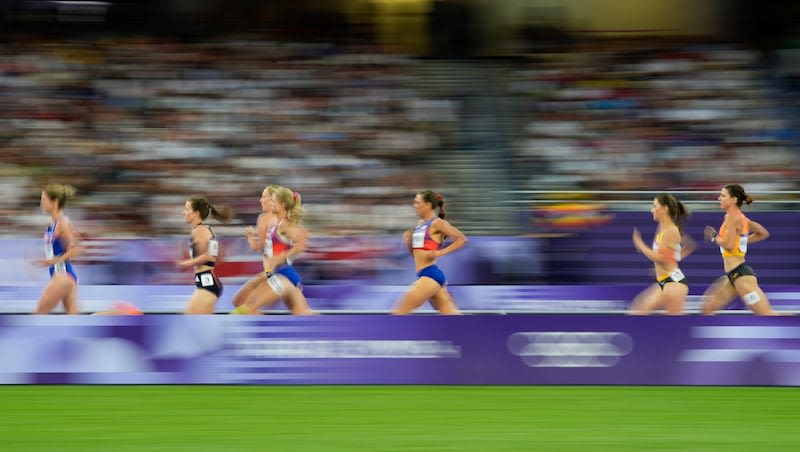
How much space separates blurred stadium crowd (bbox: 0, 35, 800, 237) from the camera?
18297mm

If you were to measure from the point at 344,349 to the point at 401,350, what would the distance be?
48 cm

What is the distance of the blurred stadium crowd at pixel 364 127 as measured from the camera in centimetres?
1830

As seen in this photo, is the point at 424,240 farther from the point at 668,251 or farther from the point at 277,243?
the point at 668,251

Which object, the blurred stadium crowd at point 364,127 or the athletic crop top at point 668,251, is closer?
the athletic crop top at point 668,251

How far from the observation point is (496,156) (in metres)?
19.3

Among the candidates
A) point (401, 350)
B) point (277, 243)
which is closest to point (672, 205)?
point (401, 350)

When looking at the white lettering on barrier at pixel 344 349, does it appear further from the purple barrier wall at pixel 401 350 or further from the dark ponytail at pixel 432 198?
the dark ponytail at pixel 432 198

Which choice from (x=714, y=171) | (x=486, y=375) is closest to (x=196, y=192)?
(x=714, y=171)

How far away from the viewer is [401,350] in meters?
10.3

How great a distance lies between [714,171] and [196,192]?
762cm

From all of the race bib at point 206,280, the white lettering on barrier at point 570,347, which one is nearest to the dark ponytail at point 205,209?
the race bib at point 206,280

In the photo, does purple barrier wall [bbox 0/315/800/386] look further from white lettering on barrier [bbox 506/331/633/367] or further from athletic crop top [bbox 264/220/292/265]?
athletic crop top [bbox 264/220/292/265]

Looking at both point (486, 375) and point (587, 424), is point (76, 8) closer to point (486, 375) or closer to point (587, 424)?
point (486, 375)

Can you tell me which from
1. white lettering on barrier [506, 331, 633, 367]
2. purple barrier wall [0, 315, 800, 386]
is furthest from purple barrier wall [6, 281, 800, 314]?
white lettering on barrier [506, 331, 633, 367]
